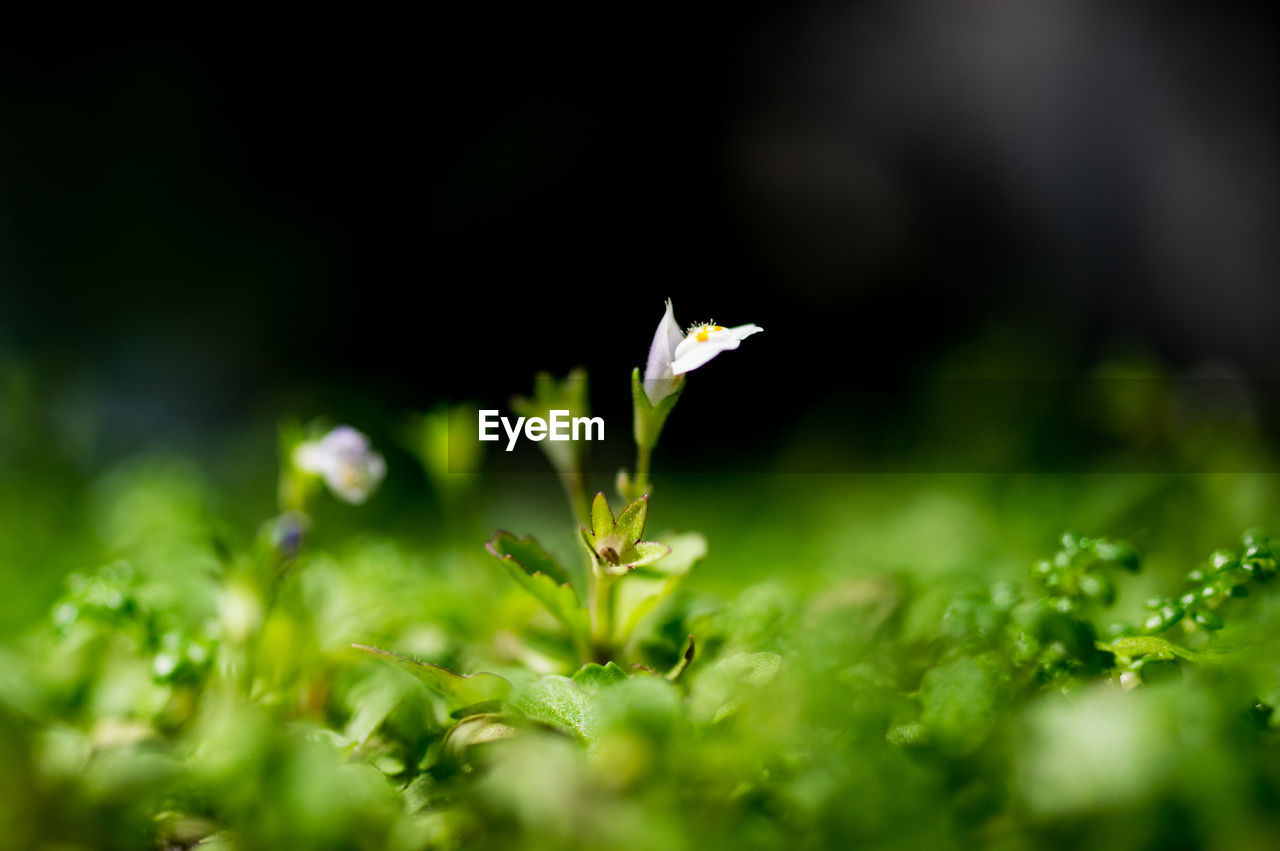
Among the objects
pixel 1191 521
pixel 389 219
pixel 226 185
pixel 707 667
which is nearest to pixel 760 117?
pixel 389 219

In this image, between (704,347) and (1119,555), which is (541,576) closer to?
(704,347)

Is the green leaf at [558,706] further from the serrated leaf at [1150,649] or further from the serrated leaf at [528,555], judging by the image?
the serrated leaf at [1150,649]

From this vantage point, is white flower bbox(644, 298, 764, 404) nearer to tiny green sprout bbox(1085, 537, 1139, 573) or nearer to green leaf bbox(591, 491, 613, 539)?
green leaf bbox(591, 491, 613, 539)

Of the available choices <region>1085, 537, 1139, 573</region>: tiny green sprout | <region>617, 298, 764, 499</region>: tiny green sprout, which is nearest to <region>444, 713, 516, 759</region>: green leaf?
<region>617, 298, 764, 499</region>: tiny green sprout

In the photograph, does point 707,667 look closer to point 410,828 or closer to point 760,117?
point 410,828

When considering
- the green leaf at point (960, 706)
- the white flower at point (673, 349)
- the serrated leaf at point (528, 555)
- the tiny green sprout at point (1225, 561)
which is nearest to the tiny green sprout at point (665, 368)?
the white flower at point (673, 349)

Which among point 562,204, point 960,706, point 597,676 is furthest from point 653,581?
point 562,204

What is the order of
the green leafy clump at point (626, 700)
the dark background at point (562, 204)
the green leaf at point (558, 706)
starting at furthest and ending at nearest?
the dark background at point (562, 204), the green leaf at point (558, 706), the green leafy clump at point (626, 700)
